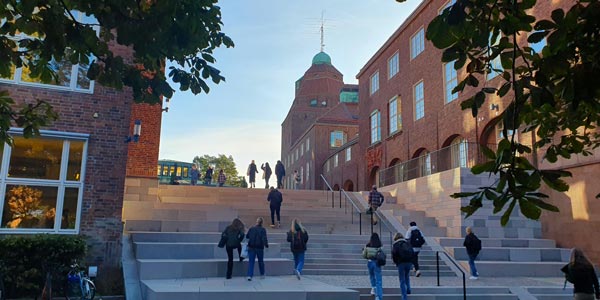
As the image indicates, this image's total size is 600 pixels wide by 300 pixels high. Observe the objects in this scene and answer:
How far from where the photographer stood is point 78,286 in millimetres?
10383

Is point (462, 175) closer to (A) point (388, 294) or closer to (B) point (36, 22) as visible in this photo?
(A) point (388, 294)

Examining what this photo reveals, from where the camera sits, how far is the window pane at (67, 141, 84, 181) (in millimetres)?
13031

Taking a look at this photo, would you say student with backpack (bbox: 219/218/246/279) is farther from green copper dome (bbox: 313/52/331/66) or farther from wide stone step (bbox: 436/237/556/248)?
green copper dome (bbox: 313/52/331/66)

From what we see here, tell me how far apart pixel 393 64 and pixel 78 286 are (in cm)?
2540

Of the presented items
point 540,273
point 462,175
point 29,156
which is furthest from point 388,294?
point 29,156

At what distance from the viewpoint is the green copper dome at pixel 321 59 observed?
76619mm

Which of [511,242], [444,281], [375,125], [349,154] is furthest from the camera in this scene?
[349,154]

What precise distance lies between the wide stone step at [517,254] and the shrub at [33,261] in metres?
11.0

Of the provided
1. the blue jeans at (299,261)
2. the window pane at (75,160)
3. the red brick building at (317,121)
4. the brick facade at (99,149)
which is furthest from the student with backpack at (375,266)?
the red brick building at (317,121)

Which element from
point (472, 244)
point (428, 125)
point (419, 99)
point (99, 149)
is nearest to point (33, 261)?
point (99, 149)

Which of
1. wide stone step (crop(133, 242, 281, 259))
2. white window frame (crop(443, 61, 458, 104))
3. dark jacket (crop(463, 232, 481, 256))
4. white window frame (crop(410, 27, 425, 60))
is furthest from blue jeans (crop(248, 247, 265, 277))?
white window frame (crop(410, 27, 425, 60))

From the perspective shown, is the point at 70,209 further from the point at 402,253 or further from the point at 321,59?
the point at 321,59

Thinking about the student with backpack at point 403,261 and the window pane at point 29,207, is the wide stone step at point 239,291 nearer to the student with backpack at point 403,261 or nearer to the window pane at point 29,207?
the student with backpack at point 403,261

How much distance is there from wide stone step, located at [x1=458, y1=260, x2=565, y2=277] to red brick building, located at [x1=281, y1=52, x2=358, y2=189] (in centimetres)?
3691
